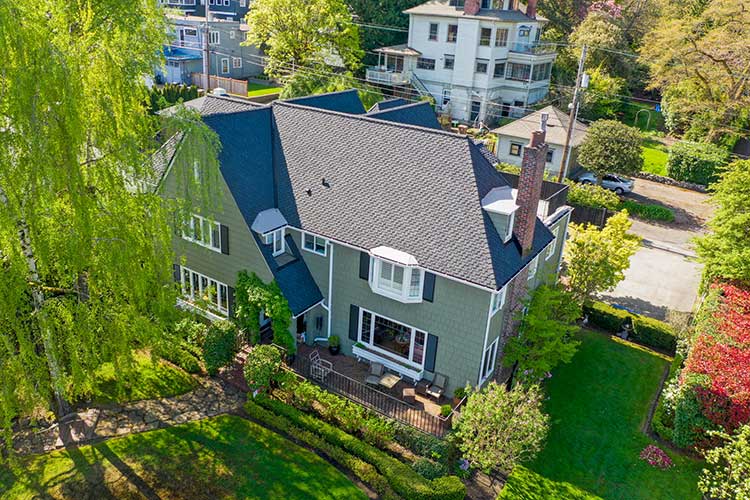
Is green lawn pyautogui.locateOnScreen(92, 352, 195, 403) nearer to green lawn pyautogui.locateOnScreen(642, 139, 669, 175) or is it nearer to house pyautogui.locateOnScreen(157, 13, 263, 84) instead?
green lawn pyautogui.locateOnScreen(642, 139, 669, 175)

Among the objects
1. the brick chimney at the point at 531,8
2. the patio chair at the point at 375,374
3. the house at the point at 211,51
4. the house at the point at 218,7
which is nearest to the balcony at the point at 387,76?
the house at the point at 211,51

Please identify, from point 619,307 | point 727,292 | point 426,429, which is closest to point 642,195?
point 619,307

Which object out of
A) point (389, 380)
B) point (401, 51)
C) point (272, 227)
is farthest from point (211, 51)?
point (389, 380)

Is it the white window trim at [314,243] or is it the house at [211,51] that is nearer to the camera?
the white window trim at [314,243]

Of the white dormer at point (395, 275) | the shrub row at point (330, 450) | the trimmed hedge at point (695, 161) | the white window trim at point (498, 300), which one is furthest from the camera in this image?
the trimmed hedge at point (695, 161)

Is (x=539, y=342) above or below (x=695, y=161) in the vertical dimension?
below

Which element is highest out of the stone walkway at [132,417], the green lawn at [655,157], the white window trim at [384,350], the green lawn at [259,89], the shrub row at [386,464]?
the green lawn at [259,89]

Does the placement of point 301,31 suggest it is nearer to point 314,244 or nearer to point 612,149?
point 612,149

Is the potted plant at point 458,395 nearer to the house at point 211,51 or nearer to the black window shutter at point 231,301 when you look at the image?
the black window shutter at point 231,301
